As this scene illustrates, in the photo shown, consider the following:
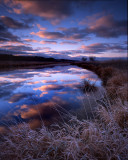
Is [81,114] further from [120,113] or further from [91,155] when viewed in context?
[91,155]

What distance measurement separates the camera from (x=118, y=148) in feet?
5.93

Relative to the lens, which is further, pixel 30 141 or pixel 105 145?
pixel 30 141

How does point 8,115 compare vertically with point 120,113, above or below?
below

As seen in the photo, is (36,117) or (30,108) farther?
(30,108)

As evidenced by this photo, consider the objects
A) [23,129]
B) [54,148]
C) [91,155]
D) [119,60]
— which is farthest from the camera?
[119,60]

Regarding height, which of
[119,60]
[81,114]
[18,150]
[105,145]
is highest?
[119,60]

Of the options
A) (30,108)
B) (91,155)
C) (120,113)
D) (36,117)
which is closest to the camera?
(91,155)

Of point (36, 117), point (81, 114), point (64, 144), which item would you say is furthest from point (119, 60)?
point (64, 144)

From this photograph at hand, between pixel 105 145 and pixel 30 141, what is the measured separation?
57.7 inches

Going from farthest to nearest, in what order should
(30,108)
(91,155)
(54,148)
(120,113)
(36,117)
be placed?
(30,108) → (36,117) → (120,113) → (54,148) → (91,155)

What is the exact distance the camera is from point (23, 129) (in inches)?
105

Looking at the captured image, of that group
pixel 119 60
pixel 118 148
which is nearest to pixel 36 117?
pixel 118 148

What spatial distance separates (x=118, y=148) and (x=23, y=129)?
2074 mm

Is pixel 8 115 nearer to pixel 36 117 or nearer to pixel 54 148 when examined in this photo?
pixel 36 117
